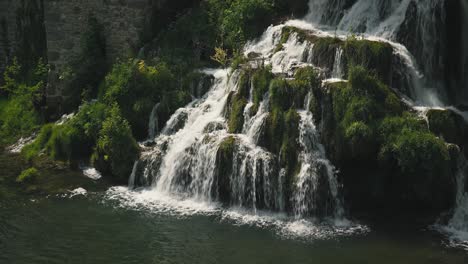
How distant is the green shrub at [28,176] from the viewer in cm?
1830

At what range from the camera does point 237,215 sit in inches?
602

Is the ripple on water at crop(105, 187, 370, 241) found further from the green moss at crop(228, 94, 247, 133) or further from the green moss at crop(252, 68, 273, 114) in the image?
the green moss at crop(252, 68, 273, 114)

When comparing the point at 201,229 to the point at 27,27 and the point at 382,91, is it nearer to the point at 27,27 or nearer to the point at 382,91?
the point at 382,91

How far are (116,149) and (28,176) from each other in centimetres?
283

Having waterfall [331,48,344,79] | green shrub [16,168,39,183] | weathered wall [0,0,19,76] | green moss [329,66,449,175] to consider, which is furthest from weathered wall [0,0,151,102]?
green moss [329,66,449,175]

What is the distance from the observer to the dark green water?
42.3 feet

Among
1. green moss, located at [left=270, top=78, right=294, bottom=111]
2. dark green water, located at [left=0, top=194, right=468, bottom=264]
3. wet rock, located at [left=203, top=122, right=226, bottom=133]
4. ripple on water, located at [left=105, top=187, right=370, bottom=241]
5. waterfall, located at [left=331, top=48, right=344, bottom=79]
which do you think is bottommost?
dark green water, located at [left=0, top=194, right=468, bottom=264]

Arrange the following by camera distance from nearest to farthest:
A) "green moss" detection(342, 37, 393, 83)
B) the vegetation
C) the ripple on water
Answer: the ripple on water, "green moss" detection(342, 37, 393, 83), the vegetation

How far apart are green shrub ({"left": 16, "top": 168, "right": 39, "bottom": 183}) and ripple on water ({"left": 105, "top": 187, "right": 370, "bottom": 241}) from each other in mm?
2706

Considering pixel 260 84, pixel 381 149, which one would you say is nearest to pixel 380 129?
pixel 381 149

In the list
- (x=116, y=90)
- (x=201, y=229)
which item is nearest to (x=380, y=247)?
(x=201, y=229)

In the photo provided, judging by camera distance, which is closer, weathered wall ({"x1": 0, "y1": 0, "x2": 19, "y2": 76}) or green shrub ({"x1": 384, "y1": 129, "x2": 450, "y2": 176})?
green shrub ({"x1": 384, "y1": 129, "x2": 450, "y2": 176})

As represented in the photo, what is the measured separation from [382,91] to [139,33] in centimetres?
1100

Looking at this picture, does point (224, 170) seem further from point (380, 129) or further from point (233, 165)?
point (380, 129)
